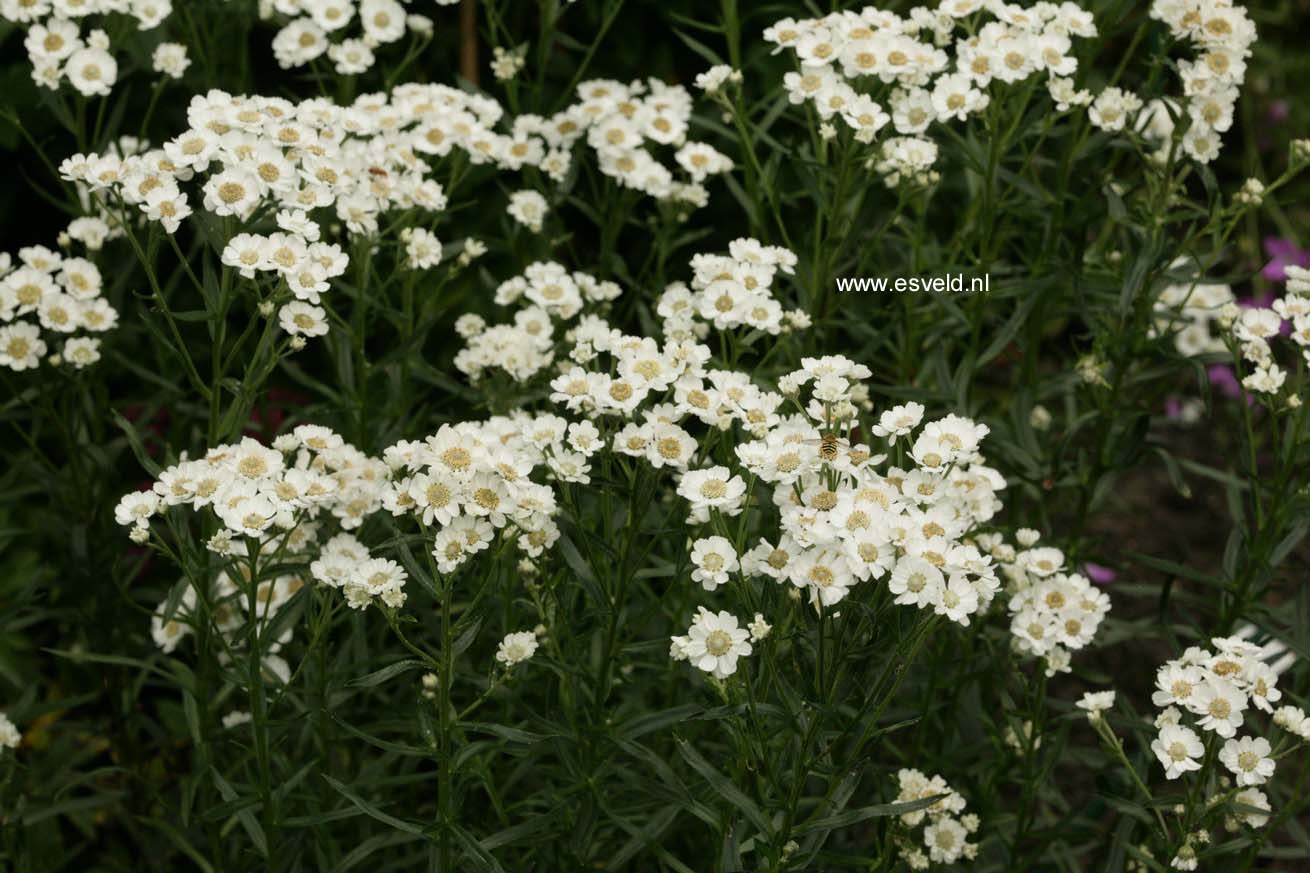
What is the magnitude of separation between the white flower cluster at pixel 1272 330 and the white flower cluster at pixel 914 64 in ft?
1.78

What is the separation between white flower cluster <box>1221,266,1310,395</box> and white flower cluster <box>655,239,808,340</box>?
2.73 ft

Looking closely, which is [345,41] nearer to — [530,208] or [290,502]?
[530,208]

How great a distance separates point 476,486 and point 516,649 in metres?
0.30

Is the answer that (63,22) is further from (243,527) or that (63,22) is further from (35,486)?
(243,527)

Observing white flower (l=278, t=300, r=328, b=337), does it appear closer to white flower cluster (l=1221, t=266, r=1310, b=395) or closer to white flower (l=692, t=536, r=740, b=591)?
white flower (l=692, t=536, r=740, b=591)

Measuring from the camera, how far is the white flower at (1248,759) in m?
2.31

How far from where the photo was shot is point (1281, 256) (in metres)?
5.56

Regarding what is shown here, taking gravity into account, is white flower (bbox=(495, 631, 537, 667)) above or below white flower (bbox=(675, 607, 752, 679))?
below

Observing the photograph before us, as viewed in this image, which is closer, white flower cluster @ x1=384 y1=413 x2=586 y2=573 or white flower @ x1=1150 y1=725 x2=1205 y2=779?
white flower cluster @ x1=384 y1=413 x2=586 y2=573

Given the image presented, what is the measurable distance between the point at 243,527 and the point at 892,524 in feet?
3.17

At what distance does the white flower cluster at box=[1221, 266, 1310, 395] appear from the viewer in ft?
8.69

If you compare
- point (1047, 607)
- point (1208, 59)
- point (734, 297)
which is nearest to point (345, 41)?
point (734, 297)

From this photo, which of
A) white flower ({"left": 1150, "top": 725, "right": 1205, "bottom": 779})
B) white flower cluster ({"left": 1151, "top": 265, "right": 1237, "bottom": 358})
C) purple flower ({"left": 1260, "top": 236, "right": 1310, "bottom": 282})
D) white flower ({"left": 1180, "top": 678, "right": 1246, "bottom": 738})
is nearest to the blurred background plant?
white flower cluster ({"left": 1151, "top": 265, "right": 1237, "bottom": 358})

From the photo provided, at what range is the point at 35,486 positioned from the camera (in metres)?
3.27
